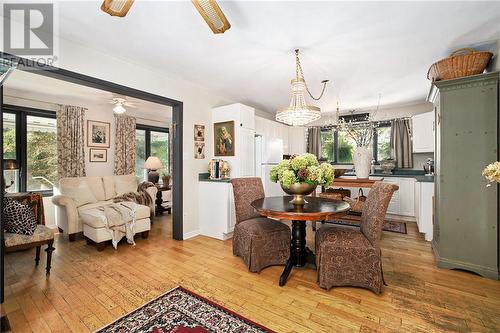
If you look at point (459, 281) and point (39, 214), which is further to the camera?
point (39, 214)

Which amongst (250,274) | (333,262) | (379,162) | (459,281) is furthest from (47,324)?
(379,162)

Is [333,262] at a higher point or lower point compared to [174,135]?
lower

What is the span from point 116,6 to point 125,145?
14.3 ft

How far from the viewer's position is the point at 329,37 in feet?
7.67

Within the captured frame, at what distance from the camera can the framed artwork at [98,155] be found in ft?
15.5

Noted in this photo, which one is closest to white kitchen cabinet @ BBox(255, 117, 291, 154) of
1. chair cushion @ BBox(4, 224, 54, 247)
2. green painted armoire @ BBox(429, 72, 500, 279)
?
green painted armoire @ BBox(429, 72, 500, 279)

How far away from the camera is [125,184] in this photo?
464 cm

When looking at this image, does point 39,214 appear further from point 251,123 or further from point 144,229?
point 251,123

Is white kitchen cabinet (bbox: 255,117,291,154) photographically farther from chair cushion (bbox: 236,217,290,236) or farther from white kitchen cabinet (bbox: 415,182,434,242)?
white kitchen cabinet (bbox: 415,182,434,242)

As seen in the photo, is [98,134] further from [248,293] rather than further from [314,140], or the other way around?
[314,140]

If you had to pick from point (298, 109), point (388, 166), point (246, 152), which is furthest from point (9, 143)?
point (388, 166)

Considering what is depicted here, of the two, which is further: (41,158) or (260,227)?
(41,158)

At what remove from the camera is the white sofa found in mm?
3203

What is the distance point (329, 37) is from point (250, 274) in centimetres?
264
